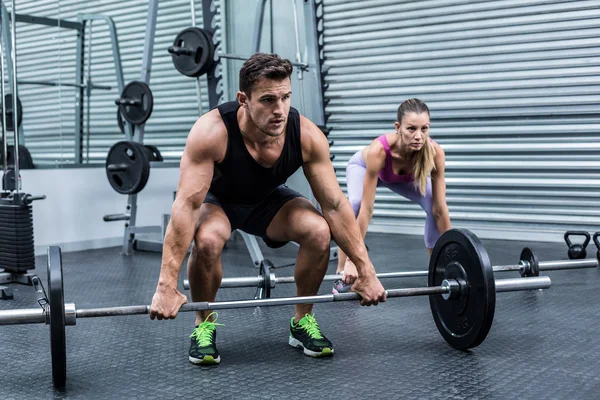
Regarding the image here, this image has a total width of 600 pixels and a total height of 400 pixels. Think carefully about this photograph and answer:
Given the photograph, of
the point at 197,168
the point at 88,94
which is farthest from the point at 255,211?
the point at 88,94

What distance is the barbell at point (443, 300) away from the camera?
1760mm

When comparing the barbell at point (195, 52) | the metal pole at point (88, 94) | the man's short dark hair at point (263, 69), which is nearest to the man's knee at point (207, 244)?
the man's short dark hair at point (263, 69)

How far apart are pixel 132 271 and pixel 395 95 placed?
2.72 meters

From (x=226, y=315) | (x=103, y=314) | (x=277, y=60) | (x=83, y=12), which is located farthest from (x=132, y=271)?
(x=83, y=12)

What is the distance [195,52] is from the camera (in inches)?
163

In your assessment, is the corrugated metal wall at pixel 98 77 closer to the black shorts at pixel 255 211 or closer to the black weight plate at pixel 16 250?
the black weight plate at pixel 16 250

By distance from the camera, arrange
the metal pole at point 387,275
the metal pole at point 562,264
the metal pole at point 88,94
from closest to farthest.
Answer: the metal pole at point 387,275, the metal pole at point 562,264, the metal pole at point 88,94

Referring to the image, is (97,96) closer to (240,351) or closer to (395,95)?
(395,95)

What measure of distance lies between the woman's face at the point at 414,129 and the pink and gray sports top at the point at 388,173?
0.16m

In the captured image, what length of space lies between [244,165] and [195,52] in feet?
7.37

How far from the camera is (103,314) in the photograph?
1838 mm

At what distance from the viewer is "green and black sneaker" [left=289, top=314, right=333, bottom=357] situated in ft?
6.95

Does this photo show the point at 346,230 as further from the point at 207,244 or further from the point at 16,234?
the point at 16,234

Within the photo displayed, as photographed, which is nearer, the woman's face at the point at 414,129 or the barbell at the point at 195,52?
the woman's face at the point at 414,129
